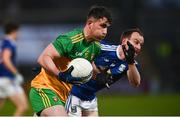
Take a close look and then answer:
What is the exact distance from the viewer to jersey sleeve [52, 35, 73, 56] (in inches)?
353

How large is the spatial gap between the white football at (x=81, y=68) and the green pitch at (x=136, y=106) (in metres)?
9.34

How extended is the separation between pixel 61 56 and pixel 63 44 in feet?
0.67

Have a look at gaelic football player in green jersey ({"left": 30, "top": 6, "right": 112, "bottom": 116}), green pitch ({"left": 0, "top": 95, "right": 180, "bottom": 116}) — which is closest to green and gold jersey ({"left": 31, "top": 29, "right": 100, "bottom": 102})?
gaelic football player in green jersey ({"left": 30, "top": 6, "right": 112, "bottom": 116})

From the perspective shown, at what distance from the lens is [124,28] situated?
2880 cm

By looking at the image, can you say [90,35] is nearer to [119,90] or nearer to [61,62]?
[61,62]

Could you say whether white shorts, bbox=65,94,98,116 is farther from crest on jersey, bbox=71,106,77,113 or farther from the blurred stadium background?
the blurred stadium background

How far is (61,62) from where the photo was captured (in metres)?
9.34

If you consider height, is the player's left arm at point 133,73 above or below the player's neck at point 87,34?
below

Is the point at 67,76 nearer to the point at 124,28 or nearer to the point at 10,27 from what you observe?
the point at 10,27

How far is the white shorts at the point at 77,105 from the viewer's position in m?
10.3

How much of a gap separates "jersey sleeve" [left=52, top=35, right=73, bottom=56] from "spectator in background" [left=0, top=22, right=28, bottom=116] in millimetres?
5792

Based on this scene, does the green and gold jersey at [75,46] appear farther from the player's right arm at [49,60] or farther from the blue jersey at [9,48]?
the blue jersey at [9,48]

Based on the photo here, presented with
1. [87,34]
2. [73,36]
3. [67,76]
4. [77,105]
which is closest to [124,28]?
[77,105]

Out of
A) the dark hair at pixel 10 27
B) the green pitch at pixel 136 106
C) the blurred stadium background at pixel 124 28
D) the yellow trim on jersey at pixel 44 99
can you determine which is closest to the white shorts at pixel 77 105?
the yellow trim on jersey at pixel 44 99
